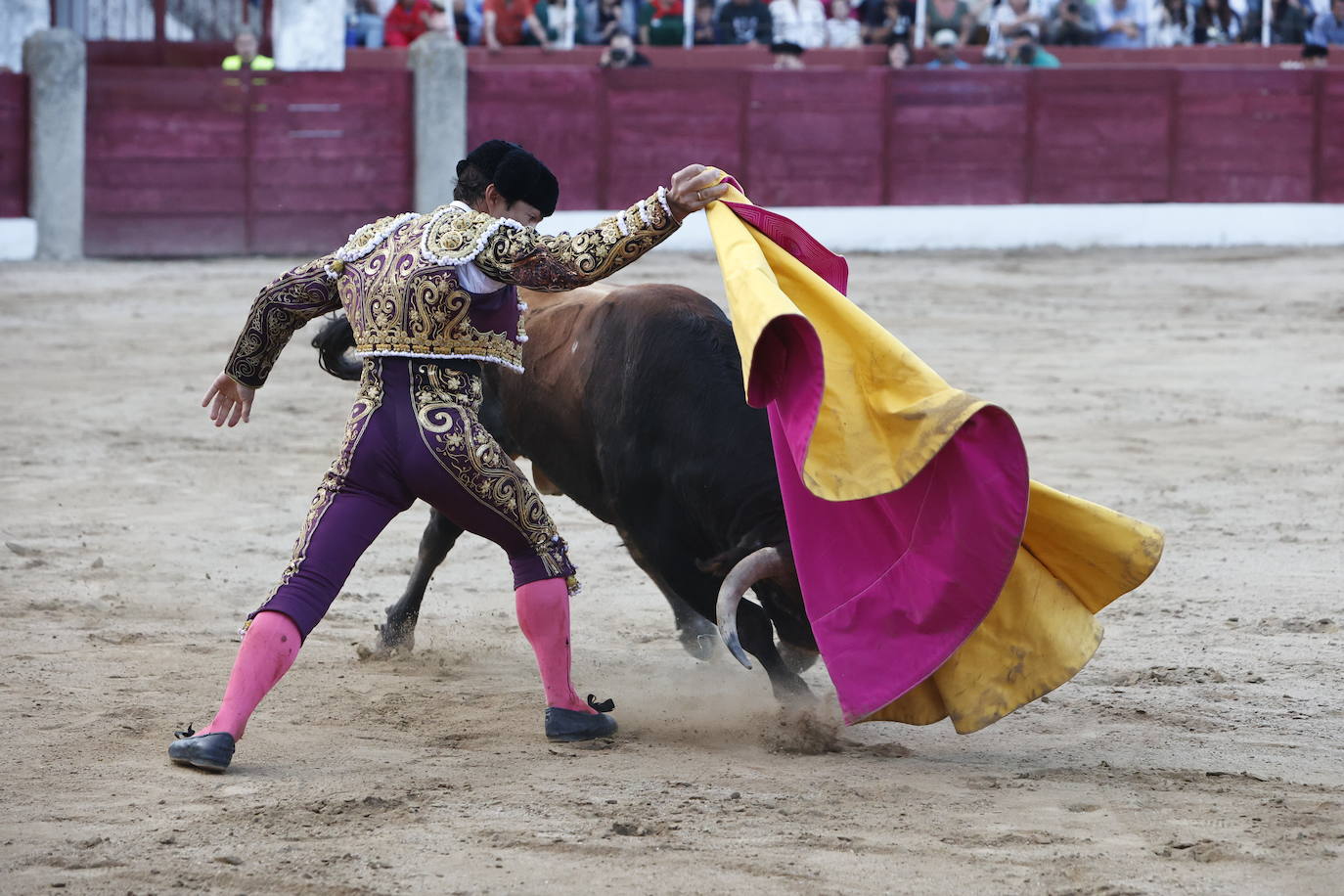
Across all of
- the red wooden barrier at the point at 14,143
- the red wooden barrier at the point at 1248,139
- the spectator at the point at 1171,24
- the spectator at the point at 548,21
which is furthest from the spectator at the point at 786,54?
the red wooden barrier at the point at 14,143

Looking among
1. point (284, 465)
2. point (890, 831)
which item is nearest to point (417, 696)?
point (890, 831)

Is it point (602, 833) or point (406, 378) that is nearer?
point (602, 833)

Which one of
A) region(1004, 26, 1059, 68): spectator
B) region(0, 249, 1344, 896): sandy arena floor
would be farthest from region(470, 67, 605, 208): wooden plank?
region(0, 249, 1344, 896): sandy arena floor

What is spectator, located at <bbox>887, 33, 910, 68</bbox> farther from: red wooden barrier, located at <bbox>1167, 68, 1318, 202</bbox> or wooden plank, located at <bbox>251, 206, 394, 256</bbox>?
wooden plank, located at <bbox>251, 206, 394, 256</bbox>

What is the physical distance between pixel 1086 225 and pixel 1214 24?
2.33 metres

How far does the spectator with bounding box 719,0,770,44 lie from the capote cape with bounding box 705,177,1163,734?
9941 mm

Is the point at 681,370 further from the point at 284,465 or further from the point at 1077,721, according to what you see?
the point at 284,465

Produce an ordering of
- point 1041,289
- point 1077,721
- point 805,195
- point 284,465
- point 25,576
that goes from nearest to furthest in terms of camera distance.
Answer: point 1077,721, point 25,576, point 284,465, point 1041,289, point 805,195

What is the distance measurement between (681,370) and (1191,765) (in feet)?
3.88

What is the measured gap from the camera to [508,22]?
1250 centimetres

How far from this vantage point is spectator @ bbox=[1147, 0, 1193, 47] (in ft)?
44.0

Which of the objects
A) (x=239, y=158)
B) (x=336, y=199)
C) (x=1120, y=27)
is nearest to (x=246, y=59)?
(x=239, y=158)

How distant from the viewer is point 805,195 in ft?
40.4

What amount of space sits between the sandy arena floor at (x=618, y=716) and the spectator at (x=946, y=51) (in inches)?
237
